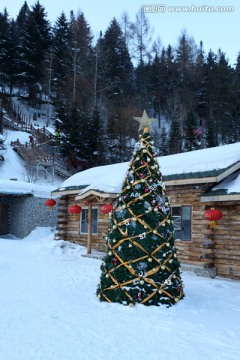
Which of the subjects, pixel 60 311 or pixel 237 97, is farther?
pixel 237 97

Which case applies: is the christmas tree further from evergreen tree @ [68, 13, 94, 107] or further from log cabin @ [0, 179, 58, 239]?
evergreen tree @ [68, 13, 94, 107]

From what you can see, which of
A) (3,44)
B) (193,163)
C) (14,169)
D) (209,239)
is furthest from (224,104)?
(209,239)

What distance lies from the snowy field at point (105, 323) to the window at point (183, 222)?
6.69 feet

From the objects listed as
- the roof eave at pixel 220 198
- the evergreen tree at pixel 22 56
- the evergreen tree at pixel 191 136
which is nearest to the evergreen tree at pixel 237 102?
the evergreen tree at pixel 191 136

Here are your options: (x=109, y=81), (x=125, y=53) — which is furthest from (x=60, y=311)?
(x=125, y=53)

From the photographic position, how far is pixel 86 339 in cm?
516

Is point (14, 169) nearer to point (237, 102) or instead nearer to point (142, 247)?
point (142, 247)

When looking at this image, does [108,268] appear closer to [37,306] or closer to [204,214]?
[37,306]

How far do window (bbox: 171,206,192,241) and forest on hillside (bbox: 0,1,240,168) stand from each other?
23940 mm

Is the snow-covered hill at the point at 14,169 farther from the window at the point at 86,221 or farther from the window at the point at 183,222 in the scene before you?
the window at the point at 183,222

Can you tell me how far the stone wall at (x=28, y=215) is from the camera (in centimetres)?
2117

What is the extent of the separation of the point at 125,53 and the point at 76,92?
37.4ft

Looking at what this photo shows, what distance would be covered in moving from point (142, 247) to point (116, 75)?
43.1 meters

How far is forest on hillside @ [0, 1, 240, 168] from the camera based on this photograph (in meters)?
41.5
